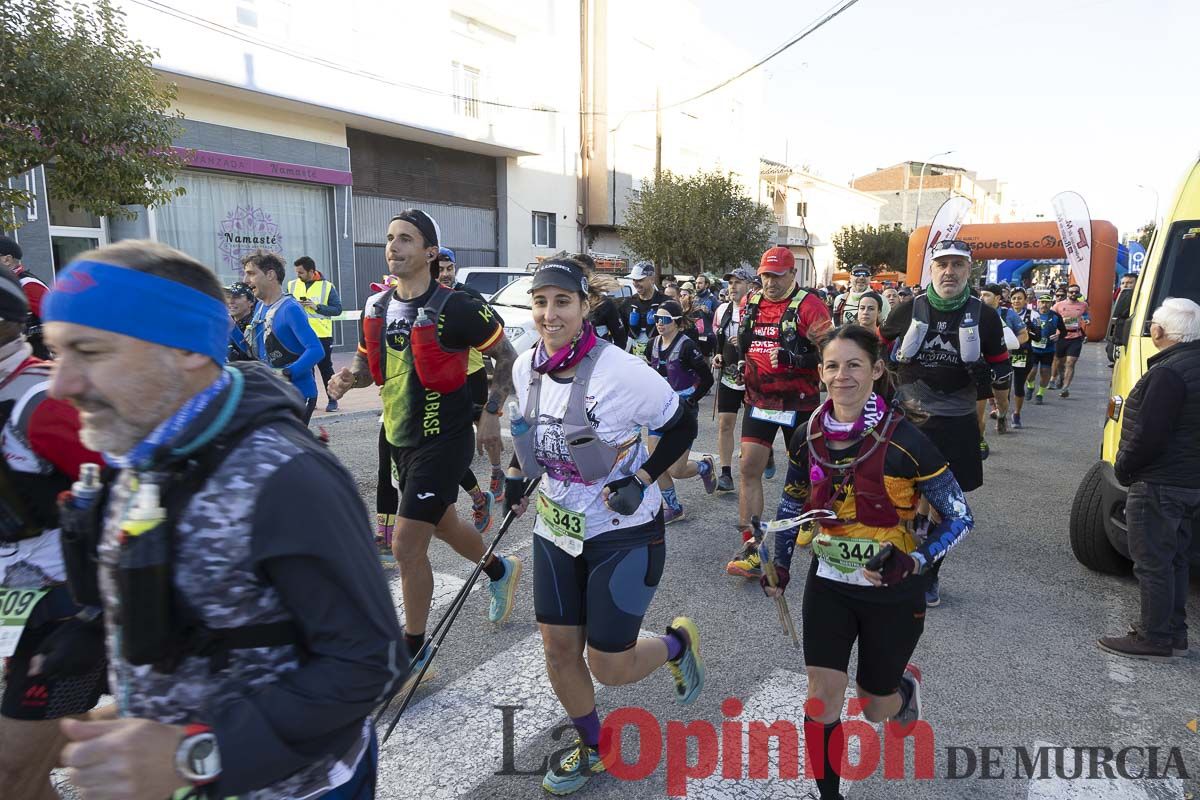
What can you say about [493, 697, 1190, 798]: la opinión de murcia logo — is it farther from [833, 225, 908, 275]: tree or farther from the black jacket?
[833, 225, 908, 275]: tree

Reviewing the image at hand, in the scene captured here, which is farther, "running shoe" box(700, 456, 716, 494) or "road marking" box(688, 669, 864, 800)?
"running shoe" box(700, 456, 716, 494)

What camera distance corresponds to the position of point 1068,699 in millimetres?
3609

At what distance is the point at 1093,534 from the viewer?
5023 mm

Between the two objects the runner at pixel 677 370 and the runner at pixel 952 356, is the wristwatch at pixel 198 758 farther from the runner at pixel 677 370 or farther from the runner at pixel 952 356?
the runner at pixel 677 370

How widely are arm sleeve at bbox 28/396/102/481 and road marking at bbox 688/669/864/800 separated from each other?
241cm

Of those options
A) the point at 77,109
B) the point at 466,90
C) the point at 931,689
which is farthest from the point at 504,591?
the point at 466,90

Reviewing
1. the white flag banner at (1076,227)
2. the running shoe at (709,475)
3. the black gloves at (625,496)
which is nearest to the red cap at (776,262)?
the running shoe at (709,475)

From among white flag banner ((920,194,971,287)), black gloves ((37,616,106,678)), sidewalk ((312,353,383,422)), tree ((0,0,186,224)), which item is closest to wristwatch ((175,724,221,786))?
black gloves ((37,616,106,678))

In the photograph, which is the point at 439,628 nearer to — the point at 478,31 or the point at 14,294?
the point at 14,294

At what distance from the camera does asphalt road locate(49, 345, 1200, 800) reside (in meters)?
2.97

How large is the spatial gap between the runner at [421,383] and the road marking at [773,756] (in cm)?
146

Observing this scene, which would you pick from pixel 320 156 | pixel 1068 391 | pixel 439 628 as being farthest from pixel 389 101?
pixel 439 628

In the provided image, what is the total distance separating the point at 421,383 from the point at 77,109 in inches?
241

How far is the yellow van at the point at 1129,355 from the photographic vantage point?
15.5 ft
